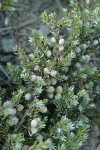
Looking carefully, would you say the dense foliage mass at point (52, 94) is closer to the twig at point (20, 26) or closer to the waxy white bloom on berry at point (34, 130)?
the waxy white bloom on berry at point (34, 130)

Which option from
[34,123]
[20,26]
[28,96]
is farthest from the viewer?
[20,26]

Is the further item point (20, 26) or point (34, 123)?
point (20, 26)

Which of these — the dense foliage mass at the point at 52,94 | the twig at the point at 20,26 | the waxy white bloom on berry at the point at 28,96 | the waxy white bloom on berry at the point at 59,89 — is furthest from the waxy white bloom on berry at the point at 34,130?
the twig at the point at 20,26

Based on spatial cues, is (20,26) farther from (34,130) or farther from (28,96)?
(34,130)

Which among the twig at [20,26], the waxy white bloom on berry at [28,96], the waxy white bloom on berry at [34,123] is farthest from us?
the twig at [20,26]

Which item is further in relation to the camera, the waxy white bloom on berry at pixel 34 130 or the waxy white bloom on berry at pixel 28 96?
the waxy white bloom on berry at pixel 28 96

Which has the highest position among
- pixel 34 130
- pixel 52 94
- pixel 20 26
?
pixel 20 26

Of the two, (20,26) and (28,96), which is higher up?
(20,26)

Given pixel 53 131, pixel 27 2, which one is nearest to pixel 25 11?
pixel 27 2

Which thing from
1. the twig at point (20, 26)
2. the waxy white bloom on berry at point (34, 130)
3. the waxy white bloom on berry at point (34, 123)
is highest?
the twig at point (20, 26)

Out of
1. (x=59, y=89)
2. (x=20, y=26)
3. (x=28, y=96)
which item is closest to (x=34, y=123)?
(x=28, y=96)
